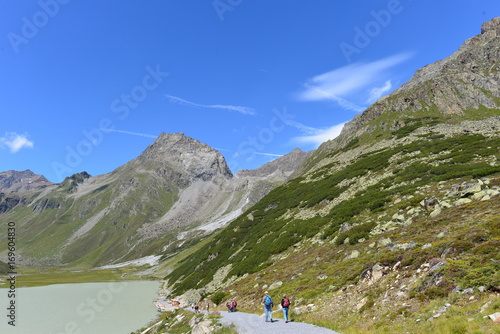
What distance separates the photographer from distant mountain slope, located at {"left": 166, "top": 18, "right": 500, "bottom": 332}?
53.0 ft

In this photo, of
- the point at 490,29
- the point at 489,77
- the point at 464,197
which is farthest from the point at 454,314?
the point at 490,29

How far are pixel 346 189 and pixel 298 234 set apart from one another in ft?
56.4

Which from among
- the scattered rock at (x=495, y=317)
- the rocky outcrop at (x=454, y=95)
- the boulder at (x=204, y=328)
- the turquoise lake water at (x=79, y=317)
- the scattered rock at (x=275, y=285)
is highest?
the rocky outcrop at (x=454, y=95)

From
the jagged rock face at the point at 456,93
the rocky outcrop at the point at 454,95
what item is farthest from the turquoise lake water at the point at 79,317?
the jagged rock face at the point at 456,93

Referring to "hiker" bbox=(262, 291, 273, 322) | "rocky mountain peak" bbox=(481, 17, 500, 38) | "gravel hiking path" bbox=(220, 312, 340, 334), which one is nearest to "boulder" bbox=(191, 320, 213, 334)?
"gravel hiking path" bbox=(220, 312, 340, 334)

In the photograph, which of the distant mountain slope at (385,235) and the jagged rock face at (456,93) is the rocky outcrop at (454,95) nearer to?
the jagged rock face at (456,93)

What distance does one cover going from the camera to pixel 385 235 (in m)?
27.3

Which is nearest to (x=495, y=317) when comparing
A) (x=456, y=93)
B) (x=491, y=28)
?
(x=456, y=93)

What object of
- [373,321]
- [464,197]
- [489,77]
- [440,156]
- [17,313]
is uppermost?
[489,77]

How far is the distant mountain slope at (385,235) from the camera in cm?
1614

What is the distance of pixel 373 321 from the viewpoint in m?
14.9

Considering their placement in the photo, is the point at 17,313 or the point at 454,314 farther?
the point at 17,313

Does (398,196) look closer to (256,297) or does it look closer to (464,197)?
(464,197)

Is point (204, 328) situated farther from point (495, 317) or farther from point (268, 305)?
point (495, 317)
